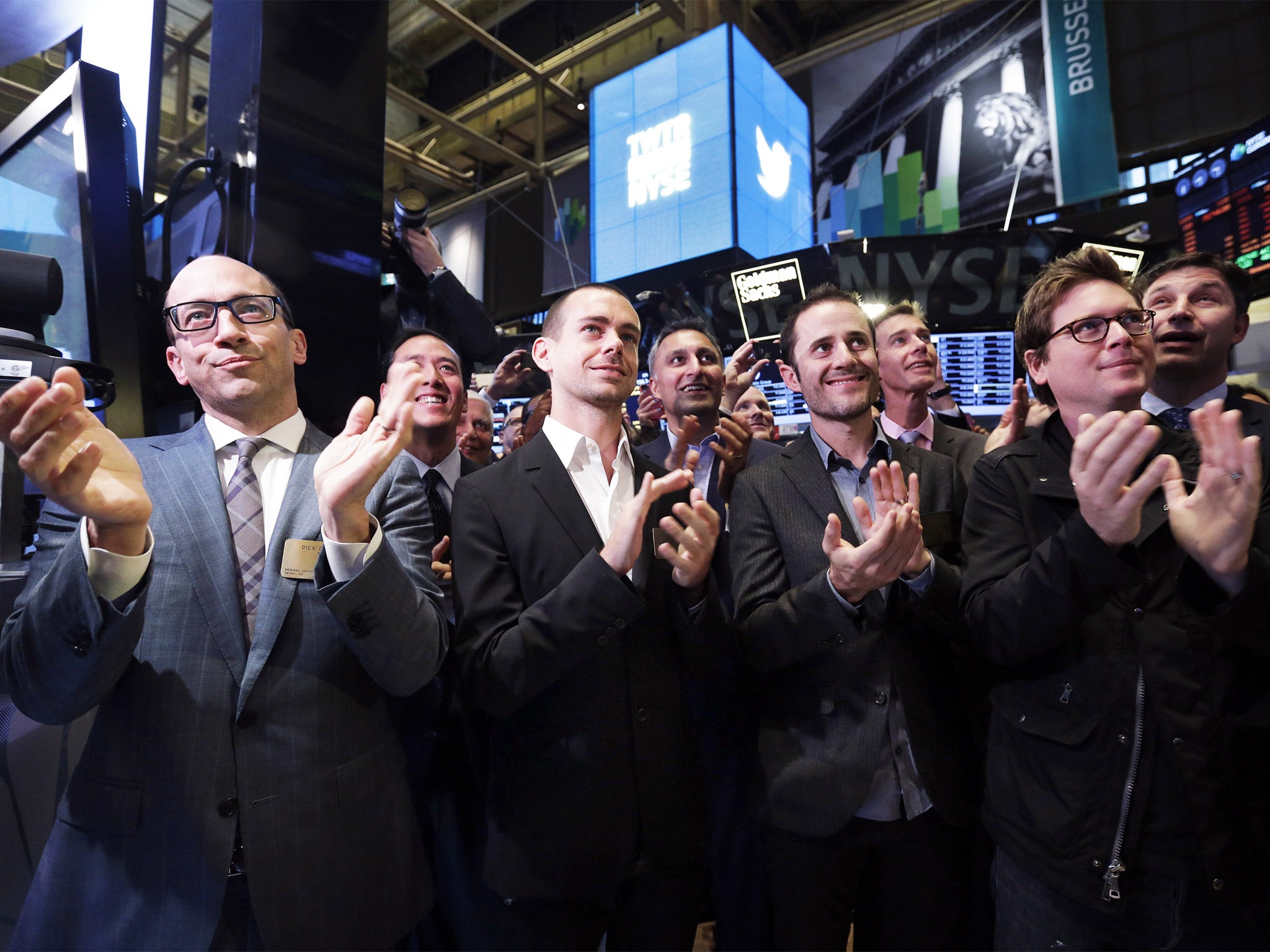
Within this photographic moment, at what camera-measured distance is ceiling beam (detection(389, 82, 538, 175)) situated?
9000mm

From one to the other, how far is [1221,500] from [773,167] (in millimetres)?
5820

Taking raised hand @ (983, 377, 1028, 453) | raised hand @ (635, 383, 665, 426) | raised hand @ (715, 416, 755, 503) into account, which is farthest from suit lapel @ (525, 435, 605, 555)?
raised hand @ (635, 383, 665, 426)

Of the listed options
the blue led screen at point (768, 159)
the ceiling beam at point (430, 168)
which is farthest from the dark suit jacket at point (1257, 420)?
the ceiling beam at point (430, 168)

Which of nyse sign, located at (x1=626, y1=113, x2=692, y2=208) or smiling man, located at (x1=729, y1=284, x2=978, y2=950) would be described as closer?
smiling man, located at (x1=729, y1=284, x2=978, y2=950)

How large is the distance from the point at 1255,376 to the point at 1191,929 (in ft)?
14.2

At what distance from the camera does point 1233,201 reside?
4.67 meters

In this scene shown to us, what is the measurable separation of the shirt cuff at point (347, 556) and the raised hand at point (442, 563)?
19.2 inches

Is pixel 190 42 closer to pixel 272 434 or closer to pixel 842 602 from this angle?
pixel 272 434

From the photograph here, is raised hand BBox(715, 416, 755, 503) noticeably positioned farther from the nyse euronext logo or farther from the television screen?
the nyse euronext logo

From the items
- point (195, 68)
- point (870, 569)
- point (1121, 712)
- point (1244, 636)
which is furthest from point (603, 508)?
point (195, 68)

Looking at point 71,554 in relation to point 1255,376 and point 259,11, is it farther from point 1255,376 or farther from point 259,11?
point 1255,376

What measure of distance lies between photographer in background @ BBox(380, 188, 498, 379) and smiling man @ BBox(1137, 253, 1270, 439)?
263cm

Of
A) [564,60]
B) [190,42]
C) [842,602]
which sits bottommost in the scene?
[842,602]

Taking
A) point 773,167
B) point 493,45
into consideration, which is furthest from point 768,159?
point 493,45
